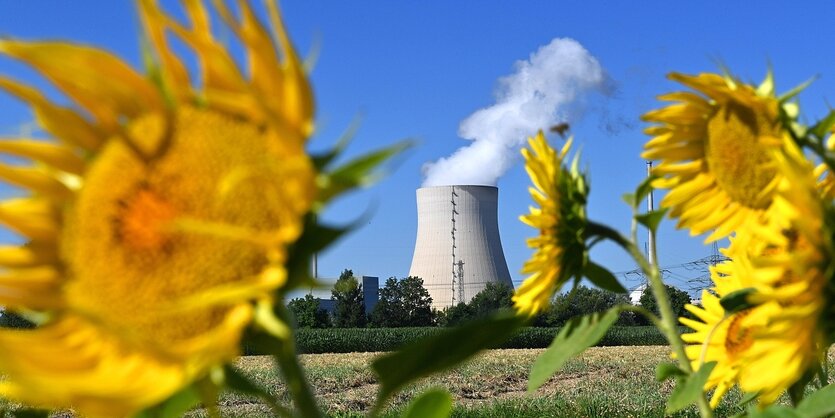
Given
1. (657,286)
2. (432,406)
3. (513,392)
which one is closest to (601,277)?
(657,286)

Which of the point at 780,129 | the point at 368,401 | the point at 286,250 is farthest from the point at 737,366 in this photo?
the point at 368,401

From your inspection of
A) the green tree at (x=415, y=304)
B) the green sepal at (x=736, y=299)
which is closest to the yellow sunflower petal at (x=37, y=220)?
the green sepal at (x=736, y=299)

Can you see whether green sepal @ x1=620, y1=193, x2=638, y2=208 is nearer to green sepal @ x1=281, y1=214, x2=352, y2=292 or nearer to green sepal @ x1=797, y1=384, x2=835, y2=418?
green sepal @ x1=797, y1=384, x2=835, y2=418

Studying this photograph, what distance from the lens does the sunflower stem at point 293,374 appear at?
342mm

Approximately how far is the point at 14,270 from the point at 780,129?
0.52 metres

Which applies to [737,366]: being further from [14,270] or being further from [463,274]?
[463,274]

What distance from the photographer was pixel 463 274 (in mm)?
26531

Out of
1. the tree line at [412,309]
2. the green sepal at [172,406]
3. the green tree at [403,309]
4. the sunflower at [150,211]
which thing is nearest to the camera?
the sunflower at [150,211]

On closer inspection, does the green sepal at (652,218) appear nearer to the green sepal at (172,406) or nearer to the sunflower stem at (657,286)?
the sunflower stem at (657,286)

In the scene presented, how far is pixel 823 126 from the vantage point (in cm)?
62

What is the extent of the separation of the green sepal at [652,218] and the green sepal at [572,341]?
83 millimetres

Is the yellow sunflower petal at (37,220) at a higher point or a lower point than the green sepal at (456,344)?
higher

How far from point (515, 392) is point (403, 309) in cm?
2204

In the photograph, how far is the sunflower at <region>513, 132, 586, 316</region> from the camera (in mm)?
798
